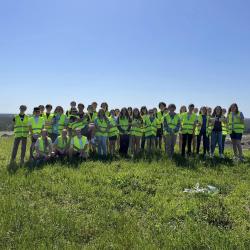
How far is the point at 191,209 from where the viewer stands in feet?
30.7

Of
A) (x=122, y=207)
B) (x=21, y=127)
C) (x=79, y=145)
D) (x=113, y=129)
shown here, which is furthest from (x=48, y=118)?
(x=122, y=207)

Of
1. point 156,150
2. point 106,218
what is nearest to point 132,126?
point 156,150

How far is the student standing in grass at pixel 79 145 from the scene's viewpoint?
15.1 meters

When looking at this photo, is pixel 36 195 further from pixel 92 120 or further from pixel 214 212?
pixel 92 120

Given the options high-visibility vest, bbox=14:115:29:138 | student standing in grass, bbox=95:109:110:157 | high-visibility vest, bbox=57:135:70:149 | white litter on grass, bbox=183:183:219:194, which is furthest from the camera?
student standing in grass, bbox=95:109:110:157

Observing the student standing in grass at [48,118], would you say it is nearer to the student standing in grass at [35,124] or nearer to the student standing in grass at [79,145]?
the student standing in grass at [35,124]

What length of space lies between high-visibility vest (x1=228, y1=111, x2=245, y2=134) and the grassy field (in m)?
2.22

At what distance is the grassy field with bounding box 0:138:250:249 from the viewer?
751 centimetres

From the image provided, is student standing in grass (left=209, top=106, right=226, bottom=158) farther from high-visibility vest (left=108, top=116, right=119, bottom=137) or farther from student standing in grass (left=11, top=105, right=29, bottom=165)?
student standing in grass (left=11, top=105, right=29, bottom=165)

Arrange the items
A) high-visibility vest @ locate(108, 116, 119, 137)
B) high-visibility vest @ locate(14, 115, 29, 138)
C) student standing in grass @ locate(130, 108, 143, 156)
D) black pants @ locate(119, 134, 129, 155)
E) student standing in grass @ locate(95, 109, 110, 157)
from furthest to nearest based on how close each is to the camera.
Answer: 1. black pants @ locate(119, 134, 129, 155)
2. student standing in grass @ locate(130, 108, 143, 156)
3. high-visibility vest @ locate(108, 116, 119, 137)
4. student standing in grass @ locate(95, 109, 110, 157)
5. high-visibility vest @ locate(14, 115, 29, 138)

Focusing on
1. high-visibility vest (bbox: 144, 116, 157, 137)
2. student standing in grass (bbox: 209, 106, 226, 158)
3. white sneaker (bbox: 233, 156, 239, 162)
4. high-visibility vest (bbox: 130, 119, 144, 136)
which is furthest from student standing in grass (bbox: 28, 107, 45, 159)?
white sneaker (bbox: 233, 156, 239, 162)

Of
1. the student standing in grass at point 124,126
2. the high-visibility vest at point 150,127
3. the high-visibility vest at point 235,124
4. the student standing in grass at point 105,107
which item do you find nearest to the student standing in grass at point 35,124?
the student standing in grass at point 105,107

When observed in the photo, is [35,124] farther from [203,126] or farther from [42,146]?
[203,126]

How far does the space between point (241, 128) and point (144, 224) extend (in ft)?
28.8
